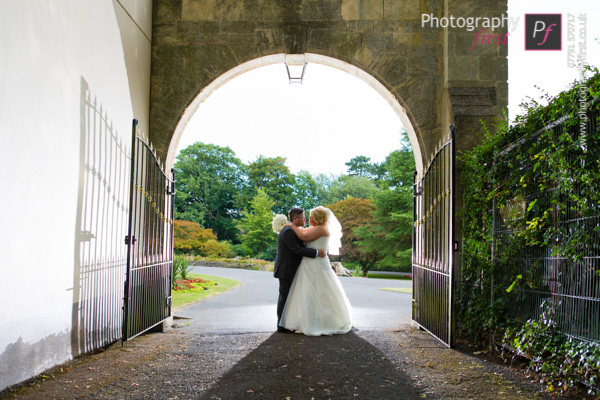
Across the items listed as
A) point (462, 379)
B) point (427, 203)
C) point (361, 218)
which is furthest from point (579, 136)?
point (361, 218)

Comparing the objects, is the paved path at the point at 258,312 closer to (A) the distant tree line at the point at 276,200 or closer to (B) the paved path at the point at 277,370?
(B) the paved path at the point at 277,370

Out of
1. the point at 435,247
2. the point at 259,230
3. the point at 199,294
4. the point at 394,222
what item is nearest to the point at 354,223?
the point at 394,222

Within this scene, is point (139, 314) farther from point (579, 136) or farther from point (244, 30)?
point (579, 136)

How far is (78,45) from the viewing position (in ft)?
17.2

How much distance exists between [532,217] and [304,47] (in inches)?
174

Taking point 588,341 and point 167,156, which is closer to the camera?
point 588,341

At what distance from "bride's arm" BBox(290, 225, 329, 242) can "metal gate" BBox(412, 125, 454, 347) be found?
1467 millimetres

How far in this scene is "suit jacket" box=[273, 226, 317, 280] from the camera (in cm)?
737

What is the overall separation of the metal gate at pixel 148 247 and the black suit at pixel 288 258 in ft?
5.46

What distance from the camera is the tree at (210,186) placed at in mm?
44094

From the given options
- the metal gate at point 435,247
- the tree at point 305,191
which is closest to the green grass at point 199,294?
the metal gate at point 435,247

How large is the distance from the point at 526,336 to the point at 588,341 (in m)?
0.84

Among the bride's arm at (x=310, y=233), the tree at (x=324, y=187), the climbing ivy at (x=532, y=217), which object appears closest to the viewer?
the climbing ivy at (x=532, y=217)

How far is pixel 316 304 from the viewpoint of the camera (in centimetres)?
711
